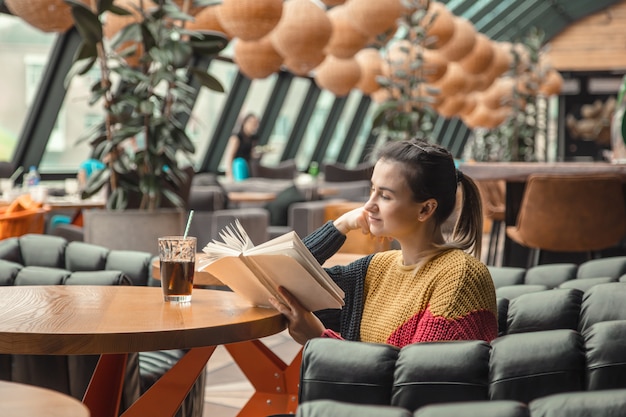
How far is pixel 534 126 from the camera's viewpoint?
32.4ft

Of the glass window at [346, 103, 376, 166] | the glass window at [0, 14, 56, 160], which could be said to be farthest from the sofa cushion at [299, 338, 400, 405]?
the glass window at [346, 103, 376, 166]

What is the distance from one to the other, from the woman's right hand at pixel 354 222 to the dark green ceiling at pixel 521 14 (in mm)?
12905

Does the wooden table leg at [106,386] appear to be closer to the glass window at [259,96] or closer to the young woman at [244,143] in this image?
the young woman at [244,143]

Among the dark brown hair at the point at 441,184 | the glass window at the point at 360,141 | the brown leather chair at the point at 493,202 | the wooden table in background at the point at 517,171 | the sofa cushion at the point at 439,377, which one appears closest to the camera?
the sofa cushion at the point at 439,377

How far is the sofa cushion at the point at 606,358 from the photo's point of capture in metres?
1.40

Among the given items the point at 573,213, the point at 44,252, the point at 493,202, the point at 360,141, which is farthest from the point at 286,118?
the point at 44,252

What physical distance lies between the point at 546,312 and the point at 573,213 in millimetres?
3033

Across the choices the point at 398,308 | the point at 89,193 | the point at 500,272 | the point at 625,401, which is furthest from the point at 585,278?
the point at 89,193

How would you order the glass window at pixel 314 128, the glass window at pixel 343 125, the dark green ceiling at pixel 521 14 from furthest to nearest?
the glass window at pixel 343 125, the dark green ceiling at pixel 521 14, the glass window at pixel 314 128

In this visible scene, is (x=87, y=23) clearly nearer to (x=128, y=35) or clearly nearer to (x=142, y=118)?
(x=128, y=35)

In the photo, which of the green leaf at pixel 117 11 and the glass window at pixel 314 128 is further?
the glass window at pixel 314 128

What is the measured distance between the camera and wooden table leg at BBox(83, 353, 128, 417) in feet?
6.95

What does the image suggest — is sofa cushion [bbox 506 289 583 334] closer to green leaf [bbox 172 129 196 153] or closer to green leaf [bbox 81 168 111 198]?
green leaf [bbox 172 129 196 153]

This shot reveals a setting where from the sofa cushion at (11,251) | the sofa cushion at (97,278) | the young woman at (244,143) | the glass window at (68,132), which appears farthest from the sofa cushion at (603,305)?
the young woman at (244,143)
